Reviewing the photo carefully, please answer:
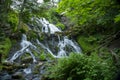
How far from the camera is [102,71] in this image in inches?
271

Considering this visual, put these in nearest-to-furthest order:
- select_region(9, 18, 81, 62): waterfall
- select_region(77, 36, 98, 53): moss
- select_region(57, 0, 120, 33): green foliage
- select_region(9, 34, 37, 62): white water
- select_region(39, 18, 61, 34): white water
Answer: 1. select_region(57, 0, 120, 33): green foliage
2. select_region(9, 34, 37, 62): white water
3. select_region(9, 18, 81, 62): waterfall
4. select_region(77, 36, 98, 53): moss
5. select_region(39, 18, 61, 34): white water

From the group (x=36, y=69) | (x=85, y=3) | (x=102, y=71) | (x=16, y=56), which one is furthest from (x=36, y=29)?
(x=85, y=3)

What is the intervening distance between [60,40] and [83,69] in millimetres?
11141

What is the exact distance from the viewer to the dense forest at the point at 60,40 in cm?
576

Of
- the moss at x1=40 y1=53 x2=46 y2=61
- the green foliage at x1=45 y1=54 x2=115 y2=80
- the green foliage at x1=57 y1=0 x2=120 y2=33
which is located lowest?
the green foliage at x1=45 y1=54 x2=115 y2=80

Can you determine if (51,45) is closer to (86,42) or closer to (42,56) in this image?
(42,56)

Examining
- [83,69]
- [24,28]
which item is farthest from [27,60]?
[83,69]

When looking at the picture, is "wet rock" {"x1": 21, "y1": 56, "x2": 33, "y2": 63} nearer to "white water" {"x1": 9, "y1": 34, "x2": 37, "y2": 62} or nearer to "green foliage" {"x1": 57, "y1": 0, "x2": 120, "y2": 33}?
"white water" {"x1": 9, "y1": 34, "x2": 37, "y2": 62}

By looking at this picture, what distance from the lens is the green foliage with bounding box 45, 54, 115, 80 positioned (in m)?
6.81

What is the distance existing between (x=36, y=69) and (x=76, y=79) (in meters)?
4.57

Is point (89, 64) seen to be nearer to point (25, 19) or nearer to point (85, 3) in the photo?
point (85, 3)

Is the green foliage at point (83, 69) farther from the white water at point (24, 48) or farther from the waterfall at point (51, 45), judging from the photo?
the waterfall at point (51, 45)

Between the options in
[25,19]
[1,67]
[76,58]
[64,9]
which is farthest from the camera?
[25,19]

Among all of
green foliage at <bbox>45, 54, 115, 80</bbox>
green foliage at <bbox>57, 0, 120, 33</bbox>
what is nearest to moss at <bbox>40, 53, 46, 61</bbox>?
green foliage at <bbox>45, 54, 115, 80</bbox>
